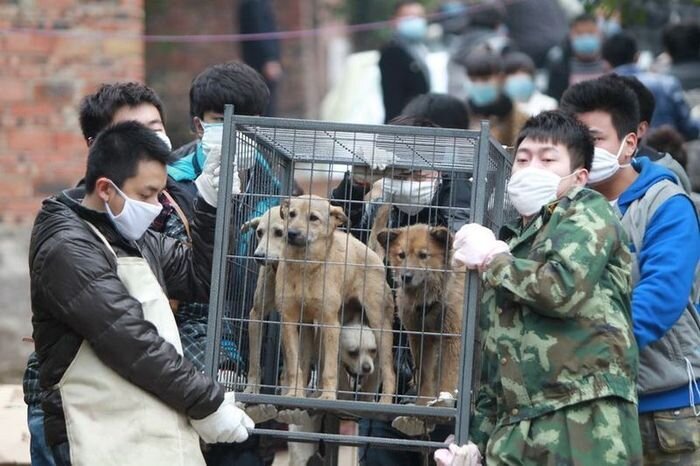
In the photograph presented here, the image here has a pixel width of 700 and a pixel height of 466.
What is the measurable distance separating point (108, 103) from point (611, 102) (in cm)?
200

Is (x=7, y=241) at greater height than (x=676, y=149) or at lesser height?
lesser

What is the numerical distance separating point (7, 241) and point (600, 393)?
20.9 feet

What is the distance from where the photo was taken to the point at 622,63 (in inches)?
449

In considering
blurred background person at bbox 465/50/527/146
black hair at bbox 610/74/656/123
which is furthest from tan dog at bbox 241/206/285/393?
blurred background person at bbox 465/50/527/146

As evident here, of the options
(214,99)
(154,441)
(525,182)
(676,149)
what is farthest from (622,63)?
(154,441)

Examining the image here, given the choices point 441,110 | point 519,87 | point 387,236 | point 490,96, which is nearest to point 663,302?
point 387,236

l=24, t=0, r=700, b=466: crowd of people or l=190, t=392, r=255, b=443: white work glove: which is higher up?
l=24, t=0, r=700, b=466: crowd of people

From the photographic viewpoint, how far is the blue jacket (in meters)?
5.62

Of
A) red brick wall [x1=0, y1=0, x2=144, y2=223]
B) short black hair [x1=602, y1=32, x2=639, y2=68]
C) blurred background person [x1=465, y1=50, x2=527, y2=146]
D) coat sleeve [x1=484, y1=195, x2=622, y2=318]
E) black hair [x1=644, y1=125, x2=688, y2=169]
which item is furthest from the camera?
short black hair [x1=602, y1=32, x2=639, y2=68]

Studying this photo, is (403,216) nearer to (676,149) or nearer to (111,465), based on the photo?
(111,465)

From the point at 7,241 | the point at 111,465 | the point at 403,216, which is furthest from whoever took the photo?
the point at 7,241

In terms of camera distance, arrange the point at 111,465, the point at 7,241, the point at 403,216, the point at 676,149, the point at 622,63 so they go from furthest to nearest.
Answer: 1. the point at 622,63
2. the point at 7,241
3. the point at 676,149
4. the point at 403,216
5. the point at 111,465

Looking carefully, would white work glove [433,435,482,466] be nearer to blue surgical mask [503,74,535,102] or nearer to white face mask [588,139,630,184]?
white face mask [588,139,630,184]

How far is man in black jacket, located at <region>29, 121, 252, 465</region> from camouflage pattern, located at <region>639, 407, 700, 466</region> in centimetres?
146
